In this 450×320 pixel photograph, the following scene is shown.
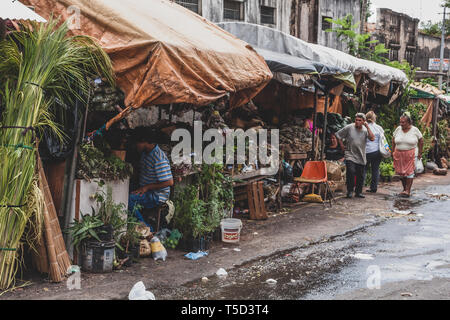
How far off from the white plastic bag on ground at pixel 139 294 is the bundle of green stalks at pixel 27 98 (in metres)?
1.23

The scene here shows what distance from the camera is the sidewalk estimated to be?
533 centimetres

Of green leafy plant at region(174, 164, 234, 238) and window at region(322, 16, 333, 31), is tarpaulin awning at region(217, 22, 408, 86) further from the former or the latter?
window at region(322, 16, 333, 31)

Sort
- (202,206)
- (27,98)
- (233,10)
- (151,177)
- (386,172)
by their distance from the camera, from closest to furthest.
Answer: (27,98)
(151,177)
(202,206)
(386,172)
(233,10)

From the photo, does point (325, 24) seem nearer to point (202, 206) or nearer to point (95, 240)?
point (202, 206)

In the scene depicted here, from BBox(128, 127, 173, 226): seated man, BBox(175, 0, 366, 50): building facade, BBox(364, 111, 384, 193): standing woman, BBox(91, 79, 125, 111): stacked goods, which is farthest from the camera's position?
BBox(175, 0, 366, 50): building facade

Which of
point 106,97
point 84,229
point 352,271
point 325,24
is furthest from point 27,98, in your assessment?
point 325,24

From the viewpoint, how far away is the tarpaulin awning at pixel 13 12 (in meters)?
5.12

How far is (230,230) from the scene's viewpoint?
7.63m

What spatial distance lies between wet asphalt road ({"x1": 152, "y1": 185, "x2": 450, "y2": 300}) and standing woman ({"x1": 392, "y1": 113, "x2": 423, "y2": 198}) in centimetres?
353

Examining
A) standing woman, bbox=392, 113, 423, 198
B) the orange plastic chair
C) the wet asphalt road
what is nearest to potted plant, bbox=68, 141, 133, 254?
the wet asphalt road

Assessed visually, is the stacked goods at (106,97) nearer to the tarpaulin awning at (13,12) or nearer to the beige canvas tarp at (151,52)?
the beige canvas tarp at (151,52)

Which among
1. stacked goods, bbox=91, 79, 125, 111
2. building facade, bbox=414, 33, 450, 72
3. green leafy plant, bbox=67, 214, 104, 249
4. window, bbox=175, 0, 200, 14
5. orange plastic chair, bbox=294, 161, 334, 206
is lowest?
green leafy plant, bbox=67, 214, 104, 249

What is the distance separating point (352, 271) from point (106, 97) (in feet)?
12.5

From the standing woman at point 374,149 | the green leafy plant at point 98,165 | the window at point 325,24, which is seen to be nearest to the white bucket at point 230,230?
the green leafy plant at point 98,165
